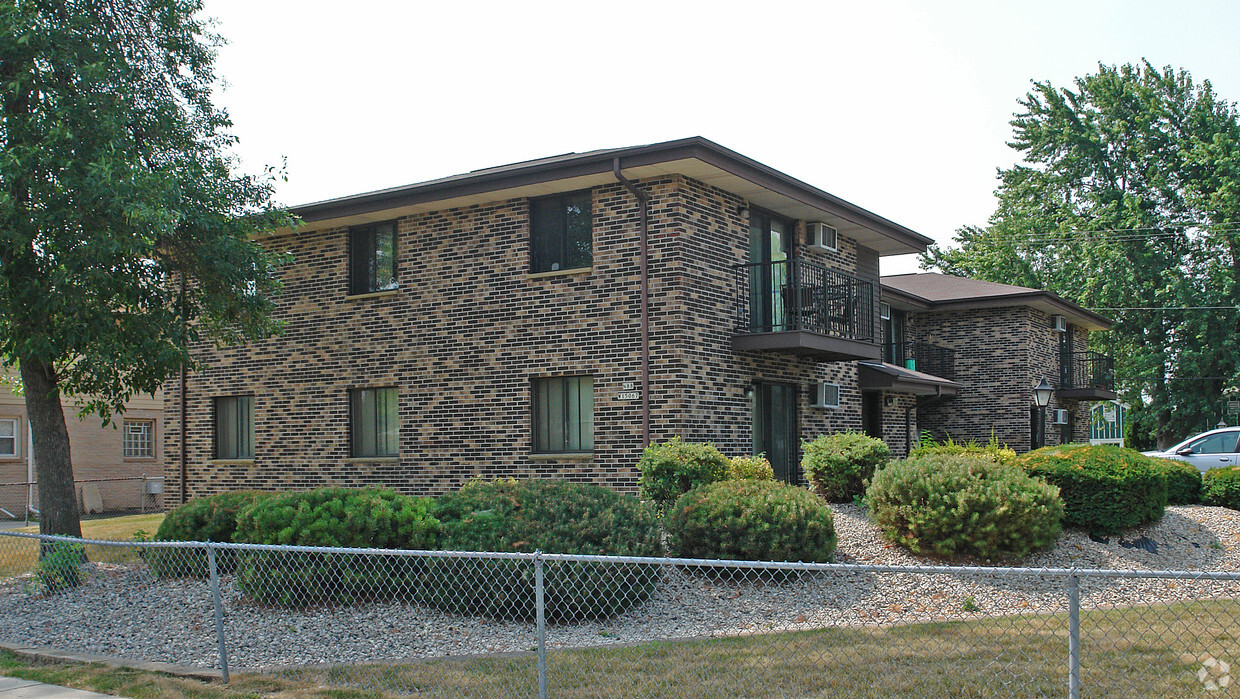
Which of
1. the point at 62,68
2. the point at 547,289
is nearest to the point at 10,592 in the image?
the point at 62,68

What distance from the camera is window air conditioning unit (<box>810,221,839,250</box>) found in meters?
17.4

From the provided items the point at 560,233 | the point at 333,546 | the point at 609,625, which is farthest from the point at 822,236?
the point at 333,546

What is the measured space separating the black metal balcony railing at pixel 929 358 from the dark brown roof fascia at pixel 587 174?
806cm

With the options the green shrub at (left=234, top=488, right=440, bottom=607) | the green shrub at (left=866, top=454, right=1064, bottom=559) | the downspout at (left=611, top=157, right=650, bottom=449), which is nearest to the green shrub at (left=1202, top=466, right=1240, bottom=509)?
the green shrub at (left=866, top=454, right=1064, bottom=559)

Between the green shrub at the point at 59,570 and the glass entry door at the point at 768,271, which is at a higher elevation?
the glass entry door at the point at 768,271

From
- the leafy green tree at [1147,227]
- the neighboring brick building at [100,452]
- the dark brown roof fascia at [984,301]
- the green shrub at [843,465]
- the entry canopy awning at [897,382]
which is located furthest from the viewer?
the leafy green tree at [1147,227]

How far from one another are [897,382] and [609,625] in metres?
12.7

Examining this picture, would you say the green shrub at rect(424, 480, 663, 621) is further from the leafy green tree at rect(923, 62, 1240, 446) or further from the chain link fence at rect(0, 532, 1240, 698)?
the leafy green tree at rect(923, 62, 1240, 446)

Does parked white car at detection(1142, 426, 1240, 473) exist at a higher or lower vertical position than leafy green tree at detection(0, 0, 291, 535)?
lower

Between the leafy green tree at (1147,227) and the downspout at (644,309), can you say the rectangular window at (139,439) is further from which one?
the leafy green tree at (1147,227)

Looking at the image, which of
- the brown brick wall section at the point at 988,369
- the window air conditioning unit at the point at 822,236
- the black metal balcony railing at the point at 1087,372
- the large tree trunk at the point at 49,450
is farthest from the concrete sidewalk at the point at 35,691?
the black metal balcony railing at the point at 1087,372

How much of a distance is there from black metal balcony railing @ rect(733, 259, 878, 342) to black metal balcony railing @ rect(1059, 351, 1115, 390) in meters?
13.8

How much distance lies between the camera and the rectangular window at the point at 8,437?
78.9ft

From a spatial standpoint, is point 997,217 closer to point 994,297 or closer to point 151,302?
point 994,297
